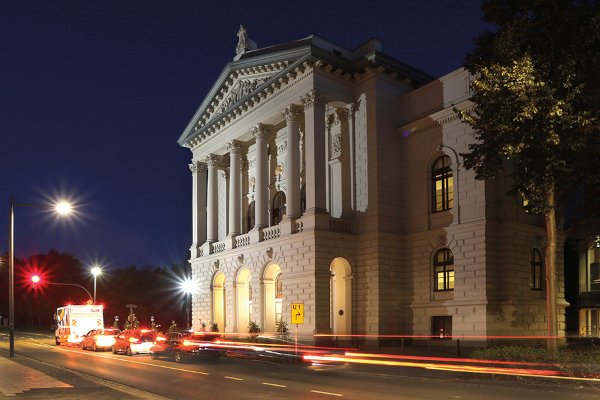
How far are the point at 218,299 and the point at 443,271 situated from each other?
2077 centimetres

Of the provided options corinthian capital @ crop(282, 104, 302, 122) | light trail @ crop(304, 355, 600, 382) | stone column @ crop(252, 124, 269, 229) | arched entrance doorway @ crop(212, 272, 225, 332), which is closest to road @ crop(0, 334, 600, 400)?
light trail @ crop(304, 355, 600, 382)

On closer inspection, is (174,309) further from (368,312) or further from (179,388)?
(179,388)

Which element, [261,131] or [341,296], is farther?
[261,131]

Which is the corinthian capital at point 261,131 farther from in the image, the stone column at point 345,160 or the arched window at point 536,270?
the arched window at point 536,270

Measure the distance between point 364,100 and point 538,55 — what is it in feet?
58.0

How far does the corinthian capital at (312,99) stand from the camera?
129 feet

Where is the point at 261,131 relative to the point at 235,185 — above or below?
above

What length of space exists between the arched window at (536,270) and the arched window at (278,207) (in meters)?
18.3

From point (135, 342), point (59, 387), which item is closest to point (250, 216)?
point (135, 342)

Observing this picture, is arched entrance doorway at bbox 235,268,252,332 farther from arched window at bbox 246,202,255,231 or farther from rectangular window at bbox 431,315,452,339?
rectangular window at bbox 431,315,452,339

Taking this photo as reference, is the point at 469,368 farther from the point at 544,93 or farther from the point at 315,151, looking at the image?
the point at 315,151

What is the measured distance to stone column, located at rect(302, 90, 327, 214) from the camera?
39.1m

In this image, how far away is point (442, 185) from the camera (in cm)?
3778

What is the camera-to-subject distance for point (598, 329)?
4234cm
